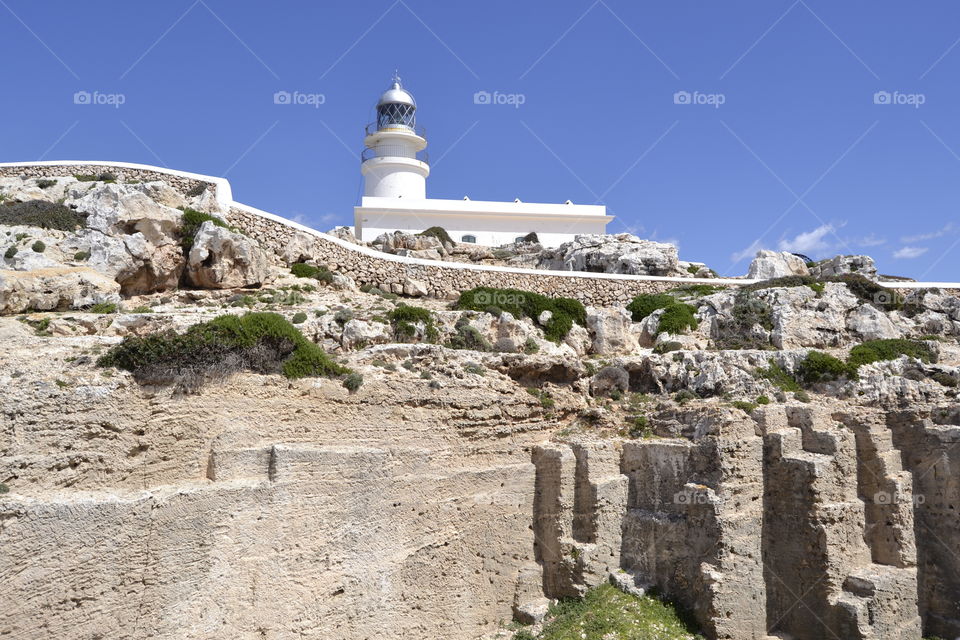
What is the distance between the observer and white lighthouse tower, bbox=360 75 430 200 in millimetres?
39219

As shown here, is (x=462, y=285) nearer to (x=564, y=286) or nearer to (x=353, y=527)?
(x=564, y=286)

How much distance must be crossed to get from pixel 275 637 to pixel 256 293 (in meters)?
10.6

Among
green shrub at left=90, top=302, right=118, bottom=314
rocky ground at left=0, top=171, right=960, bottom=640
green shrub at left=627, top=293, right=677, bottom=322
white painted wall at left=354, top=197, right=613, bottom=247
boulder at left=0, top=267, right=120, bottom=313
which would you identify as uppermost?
white painted wall at left=354, top=197, right=613, bottom=247

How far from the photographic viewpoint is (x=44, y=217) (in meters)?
19.3

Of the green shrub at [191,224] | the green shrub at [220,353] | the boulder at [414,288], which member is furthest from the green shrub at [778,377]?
the green shrub at [191,224]

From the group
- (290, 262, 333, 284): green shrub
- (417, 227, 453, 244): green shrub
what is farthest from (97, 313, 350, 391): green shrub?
(417, 227, 453, 244): green shrub

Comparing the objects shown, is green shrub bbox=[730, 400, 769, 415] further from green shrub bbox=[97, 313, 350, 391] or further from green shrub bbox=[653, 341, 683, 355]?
green shrub bbox=[97, 313, 350, 391]

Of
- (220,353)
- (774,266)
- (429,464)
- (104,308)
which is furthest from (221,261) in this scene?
(774,266)

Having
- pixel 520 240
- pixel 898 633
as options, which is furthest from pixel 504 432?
pixel 520 240

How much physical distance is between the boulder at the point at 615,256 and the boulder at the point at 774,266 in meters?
3.44

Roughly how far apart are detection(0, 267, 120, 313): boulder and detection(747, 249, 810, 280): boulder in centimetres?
2384

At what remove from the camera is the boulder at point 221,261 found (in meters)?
19.5

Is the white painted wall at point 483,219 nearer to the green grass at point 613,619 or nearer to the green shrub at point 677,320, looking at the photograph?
the green shrub at point 677,320

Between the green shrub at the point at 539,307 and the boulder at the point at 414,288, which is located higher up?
the boulder at the point at 414,288
